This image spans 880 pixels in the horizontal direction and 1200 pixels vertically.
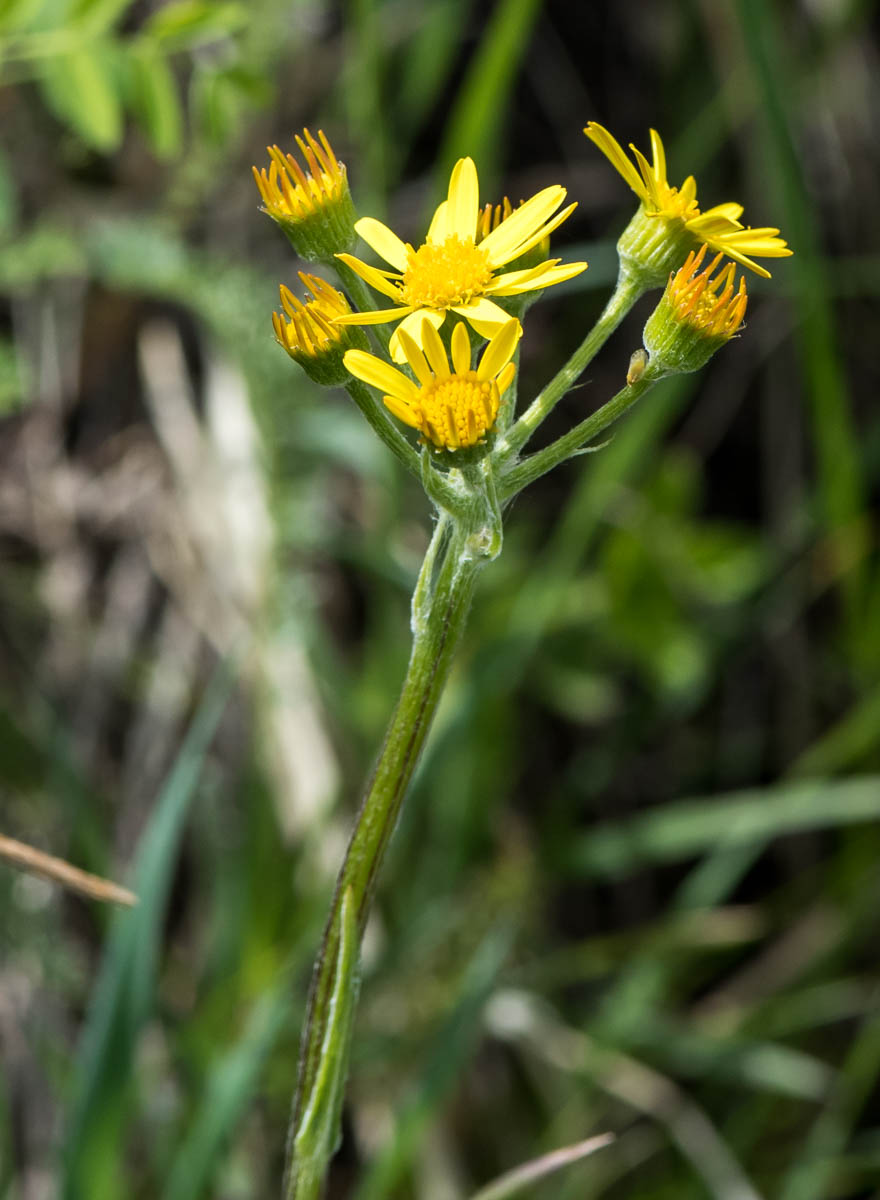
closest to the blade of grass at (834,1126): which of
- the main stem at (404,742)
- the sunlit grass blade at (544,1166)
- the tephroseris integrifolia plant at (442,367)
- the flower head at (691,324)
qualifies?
the sunlit grass blade at (544,1166)

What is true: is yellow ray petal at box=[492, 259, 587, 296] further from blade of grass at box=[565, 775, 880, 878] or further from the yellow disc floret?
blade of grass at box=[565, 775, 880, 878]

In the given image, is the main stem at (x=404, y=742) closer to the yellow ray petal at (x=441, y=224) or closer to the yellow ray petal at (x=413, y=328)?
the yellow ray petal at (x=413, y=328)

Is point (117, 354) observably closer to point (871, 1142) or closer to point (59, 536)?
→ point (59, 536)

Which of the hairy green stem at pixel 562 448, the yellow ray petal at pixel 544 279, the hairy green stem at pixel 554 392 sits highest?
the yellow ray petal at pixel 544 279

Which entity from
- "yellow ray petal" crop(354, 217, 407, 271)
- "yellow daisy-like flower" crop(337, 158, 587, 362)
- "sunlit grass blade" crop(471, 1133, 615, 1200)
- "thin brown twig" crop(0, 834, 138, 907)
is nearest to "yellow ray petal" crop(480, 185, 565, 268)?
"yellow daisy-like flower" crop(337, 158, 587, 362)

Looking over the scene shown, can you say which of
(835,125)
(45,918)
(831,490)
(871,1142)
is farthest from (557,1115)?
(835,125)
